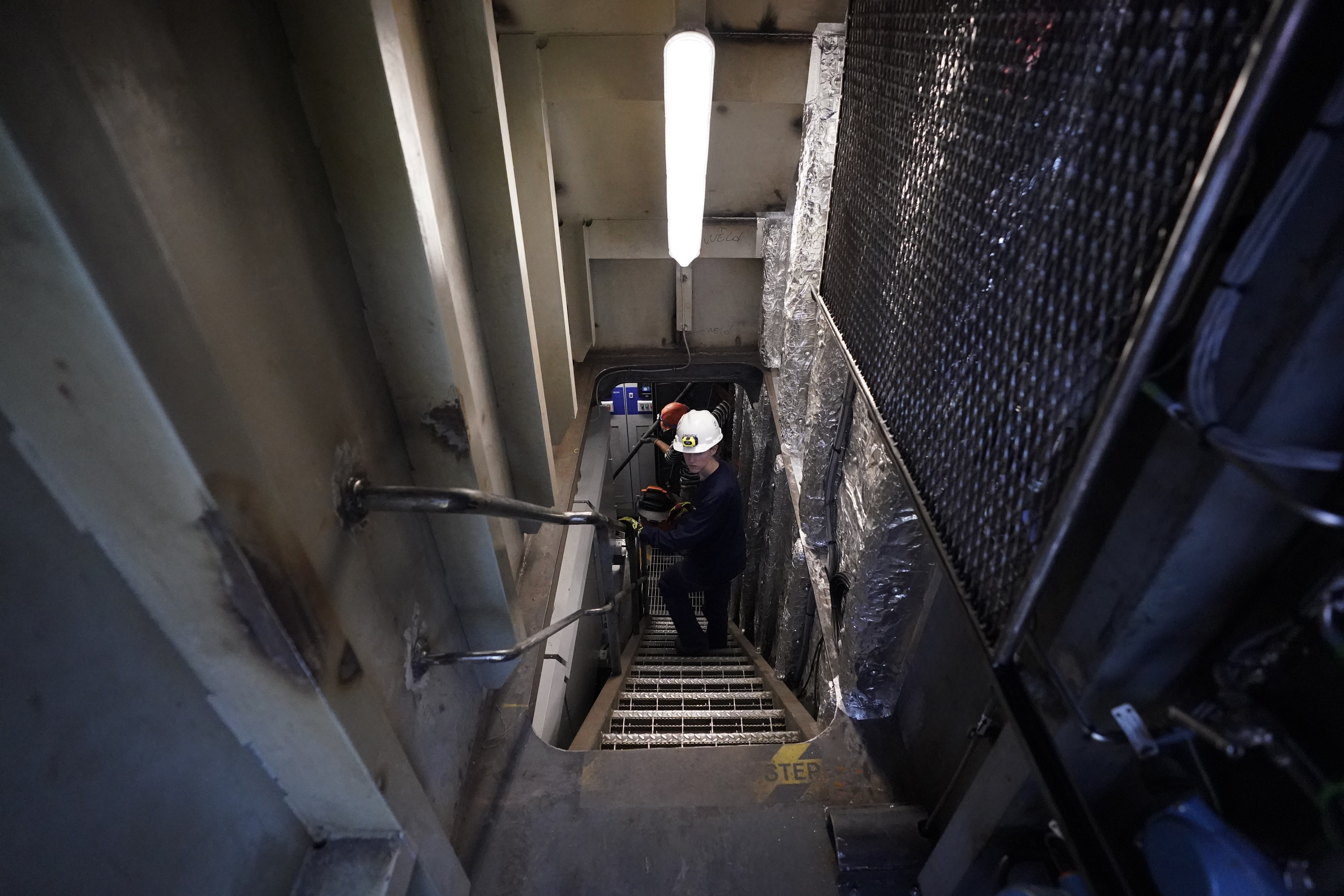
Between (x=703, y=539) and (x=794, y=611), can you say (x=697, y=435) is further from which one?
(x=794, y=611)

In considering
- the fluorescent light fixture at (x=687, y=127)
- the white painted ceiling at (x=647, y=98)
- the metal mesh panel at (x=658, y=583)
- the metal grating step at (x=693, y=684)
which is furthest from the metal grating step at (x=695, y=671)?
the white painted ceiling at (x=647, y=98)

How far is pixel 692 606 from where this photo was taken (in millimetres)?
4535

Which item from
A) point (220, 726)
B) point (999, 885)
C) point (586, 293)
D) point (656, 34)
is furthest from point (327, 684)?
point (586, 293)

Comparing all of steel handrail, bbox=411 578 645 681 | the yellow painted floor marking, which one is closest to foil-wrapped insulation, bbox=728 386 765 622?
the yellow painted floor marking

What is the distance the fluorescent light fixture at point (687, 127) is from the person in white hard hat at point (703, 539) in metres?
1.27

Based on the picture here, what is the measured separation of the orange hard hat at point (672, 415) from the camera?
174 inches

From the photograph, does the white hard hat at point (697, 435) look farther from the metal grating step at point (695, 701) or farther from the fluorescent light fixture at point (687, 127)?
the metal grating step at point (695, 701)

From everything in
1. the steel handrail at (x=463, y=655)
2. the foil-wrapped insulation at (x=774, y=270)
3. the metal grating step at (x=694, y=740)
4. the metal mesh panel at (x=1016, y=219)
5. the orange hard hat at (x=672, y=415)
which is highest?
the metal mesh panel at (x=1016, y=219)

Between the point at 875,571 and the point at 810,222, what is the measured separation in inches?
63.8

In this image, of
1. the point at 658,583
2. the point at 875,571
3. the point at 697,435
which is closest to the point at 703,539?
the point at 697,435

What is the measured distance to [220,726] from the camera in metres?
1.11

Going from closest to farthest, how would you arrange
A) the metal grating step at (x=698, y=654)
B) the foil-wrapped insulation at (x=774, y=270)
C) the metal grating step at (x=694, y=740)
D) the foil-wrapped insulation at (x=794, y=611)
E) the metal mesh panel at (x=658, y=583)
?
the metal grating step at (x=694, y=740)
the foil-wrapped insulation at (x=794, y=611)
the foil-wrapped insulation at (x=774, y=270)
the metal grating step at (x=698, y=654)
the metal mesh panel at (x=658, y=583)

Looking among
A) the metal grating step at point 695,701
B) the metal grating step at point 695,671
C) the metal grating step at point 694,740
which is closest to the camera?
the metal grating step at point 694,740

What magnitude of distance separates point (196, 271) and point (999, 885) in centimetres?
196
